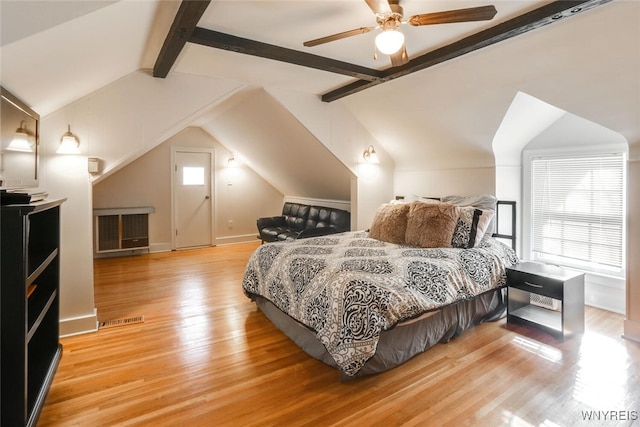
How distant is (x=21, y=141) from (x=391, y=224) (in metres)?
2.98

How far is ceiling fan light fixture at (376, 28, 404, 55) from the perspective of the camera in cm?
198

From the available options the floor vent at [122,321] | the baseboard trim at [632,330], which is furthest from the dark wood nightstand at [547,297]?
the floor vent at [122,321]

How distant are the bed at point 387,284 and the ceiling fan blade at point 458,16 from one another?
161 centimetres

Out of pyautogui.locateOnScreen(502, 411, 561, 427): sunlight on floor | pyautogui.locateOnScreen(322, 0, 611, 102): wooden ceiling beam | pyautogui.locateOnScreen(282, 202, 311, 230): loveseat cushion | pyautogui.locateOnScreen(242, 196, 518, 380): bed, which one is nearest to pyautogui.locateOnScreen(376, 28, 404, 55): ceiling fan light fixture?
pyautogui.locateOnScreen(322, 0, 611, 102): wooden ceiling beam

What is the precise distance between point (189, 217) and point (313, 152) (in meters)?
3.20

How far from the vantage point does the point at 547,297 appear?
2982 millimetres

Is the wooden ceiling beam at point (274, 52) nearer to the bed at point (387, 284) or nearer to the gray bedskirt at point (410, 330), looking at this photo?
the bed at point (387, 284)

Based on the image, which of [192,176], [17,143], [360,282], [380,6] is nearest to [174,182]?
[192,176]

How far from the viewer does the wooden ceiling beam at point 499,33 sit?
6.88 ft

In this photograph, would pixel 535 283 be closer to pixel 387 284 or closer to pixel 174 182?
pixel 387 284

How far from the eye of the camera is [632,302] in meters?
2.82

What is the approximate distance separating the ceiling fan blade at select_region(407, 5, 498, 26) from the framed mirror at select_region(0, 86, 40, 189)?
7.33 feet

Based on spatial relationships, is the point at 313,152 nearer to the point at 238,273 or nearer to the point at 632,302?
the point at 238,273

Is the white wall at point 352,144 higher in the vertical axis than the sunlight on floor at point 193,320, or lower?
higher
